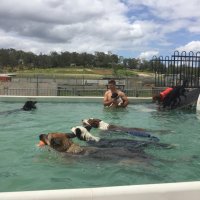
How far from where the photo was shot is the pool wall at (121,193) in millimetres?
3498

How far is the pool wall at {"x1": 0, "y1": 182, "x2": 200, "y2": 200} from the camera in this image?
350cm

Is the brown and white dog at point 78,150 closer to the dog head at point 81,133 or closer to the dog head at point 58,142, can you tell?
the dog head at point 58,142

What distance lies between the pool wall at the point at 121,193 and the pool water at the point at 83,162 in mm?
1850

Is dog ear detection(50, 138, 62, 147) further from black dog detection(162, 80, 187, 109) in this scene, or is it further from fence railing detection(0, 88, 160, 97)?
fence railing detection(0, 88, 160, 97)

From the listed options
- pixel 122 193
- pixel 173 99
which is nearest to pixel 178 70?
pixel 173 99

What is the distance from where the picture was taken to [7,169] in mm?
6398

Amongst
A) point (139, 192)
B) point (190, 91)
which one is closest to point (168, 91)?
point (190, 91)

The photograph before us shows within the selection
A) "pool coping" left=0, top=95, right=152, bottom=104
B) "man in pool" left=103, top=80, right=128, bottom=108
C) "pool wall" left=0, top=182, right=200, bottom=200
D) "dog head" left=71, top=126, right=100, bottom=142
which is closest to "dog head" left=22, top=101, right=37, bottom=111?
"man in pool" left=103, top=80, right=128, bottom=108

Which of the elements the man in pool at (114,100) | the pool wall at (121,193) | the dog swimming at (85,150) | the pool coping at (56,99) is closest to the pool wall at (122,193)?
the pool wall at (121,193)

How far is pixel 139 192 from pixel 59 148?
3.13 m

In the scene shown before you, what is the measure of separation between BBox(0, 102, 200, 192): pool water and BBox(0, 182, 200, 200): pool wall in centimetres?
185

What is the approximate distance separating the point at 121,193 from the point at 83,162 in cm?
294

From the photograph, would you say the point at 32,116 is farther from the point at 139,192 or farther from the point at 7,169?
the point at 139,192


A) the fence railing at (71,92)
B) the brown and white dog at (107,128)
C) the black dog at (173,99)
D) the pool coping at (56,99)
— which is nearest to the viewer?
the brown and white dog at (107,128)
